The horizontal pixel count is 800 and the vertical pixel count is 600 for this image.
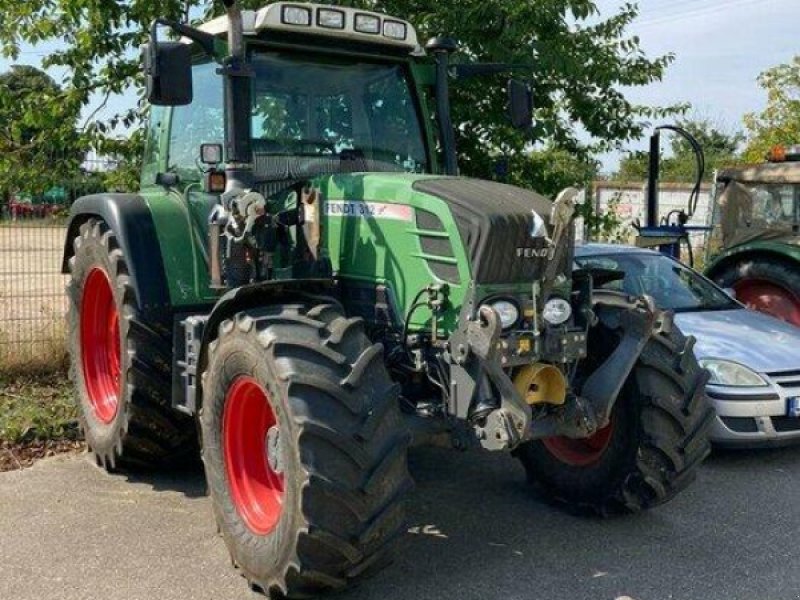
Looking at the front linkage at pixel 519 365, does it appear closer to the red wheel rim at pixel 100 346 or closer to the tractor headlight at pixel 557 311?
the tractor headlight at pixel 557 311

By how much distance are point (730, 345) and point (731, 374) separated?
1.17 feet

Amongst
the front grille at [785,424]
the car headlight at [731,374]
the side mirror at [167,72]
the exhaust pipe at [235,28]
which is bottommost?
the front grille at [785,424]

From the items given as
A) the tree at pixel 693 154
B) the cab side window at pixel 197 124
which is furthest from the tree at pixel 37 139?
the tree at pixel 693 154

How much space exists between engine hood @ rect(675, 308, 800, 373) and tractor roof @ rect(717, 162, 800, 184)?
254cm

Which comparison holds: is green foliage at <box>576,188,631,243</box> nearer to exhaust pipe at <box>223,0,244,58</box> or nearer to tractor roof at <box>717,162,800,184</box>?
tractor roof at <box>717,162,800,184</box>

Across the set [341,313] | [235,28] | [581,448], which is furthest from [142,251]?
[581,448]

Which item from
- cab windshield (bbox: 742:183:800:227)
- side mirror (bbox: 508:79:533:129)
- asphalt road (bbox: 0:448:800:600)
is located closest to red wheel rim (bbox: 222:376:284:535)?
asphalt road (bbox: 0:448:800:600)

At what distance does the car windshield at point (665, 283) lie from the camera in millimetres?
7285

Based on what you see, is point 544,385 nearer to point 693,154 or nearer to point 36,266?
point 36,266

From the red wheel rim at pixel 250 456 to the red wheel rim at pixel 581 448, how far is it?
1677 millimetres

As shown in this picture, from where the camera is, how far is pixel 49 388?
23.7ft

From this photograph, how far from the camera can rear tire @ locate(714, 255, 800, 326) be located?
29.0 feet

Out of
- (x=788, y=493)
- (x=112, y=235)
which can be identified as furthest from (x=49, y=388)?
(x=788, y=493)

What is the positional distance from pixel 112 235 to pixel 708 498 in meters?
3.81
